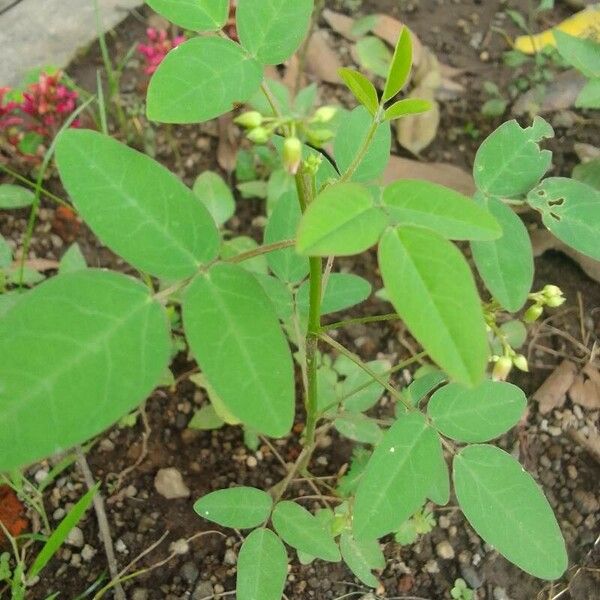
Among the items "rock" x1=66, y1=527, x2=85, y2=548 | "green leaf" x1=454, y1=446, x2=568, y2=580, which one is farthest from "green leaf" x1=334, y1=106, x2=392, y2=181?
"rock" x1=66, y1=527, x2=85, y2=548

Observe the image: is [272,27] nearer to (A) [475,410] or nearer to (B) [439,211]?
(B) [439,211]

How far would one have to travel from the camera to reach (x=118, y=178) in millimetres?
921

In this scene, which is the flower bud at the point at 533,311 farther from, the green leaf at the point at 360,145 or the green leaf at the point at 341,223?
the green leaf at the point at 341,223

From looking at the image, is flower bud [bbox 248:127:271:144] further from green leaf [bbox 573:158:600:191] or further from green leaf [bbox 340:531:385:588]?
green leaf [bbox 573:158:600:191]

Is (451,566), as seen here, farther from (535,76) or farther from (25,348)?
(535,76)

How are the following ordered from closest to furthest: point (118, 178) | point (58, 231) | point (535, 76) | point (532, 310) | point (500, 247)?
point (118, 178) < point (500, 247) < point (532, 310) < point (58, 231) < point (535, 76)

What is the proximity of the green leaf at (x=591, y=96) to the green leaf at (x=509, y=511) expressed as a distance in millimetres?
1041

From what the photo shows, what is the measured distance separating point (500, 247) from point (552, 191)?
0.16m

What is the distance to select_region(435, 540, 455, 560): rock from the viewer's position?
172 centimetres

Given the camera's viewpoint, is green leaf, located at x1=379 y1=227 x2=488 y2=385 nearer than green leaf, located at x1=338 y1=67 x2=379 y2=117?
Yes

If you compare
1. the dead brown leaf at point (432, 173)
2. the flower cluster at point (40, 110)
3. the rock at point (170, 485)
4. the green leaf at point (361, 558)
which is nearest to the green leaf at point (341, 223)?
the green leaf at point (361, 558)

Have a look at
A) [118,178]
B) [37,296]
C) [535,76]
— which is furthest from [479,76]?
[37,296]

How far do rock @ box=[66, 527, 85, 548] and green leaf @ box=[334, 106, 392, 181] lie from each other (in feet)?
3.53

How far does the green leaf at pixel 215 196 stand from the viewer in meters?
1.97
